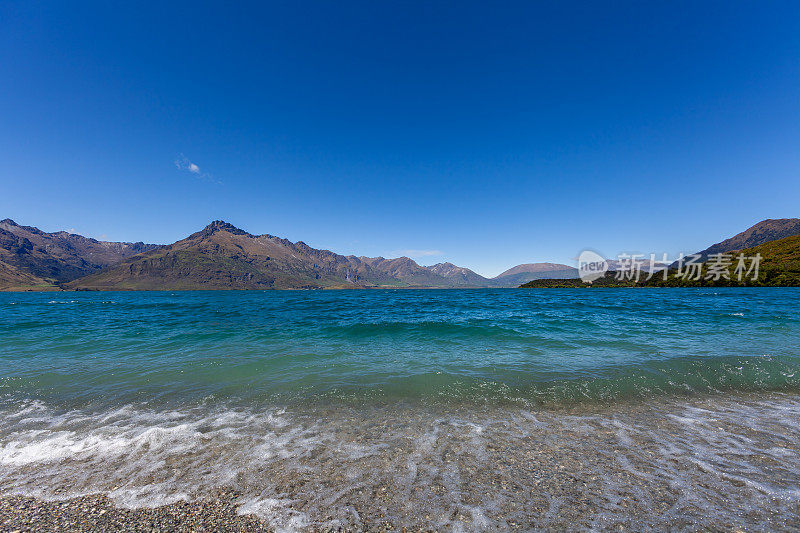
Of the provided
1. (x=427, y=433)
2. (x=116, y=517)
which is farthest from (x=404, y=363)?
(x=116, y=517)

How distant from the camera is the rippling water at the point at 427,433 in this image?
4699 mm

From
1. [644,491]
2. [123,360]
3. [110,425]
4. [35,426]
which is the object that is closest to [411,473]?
[644,491]

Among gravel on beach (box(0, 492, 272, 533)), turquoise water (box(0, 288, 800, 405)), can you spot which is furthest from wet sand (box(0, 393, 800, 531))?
turquoise water (box(0, 288, 800, 405))

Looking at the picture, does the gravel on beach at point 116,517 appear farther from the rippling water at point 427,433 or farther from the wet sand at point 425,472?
the rippling water at point 427,433

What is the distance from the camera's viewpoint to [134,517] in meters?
4.42

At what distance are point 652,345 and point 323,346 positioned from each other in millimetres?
18535

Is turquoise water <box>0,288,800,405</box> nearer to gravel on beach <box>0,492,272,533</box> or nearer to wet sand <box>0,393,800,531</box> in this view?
wet sand <box>0,393,800,531</box>

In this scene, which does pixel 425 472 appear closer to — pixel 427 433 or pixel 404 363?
pixel 427 433

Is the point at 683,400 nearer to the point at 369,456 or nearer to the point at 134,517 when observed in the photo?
the point at 369,456

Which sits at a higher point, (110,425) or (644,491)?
(644,491)

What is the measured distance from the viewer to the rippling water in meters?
4.70

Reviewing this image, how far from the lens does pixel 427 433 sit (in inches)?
284

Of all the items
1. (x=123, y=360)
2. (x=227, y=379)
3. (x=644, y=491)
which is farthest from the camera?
(x=123, y=360)

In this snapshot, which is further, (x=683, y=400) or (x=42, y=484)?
(x=683, y=400)
